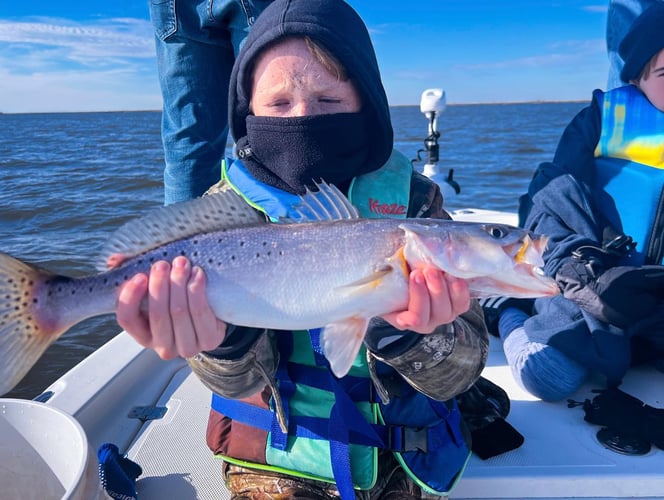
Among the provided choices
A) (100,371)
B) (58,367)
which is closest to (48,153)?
(58,367)

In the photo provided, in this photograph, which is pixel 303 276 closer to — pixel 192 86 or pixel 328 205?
pixel 328 205

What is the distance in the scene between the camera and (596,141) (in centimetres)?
447

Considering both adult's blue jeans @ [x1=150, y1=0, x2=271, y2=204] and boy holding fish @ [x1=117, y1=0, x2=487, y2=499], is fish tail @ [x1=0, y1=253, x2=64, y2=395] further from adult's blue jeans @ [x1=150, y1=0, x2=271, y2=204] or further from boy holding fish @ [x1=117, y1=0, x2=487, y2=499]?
adult's blue jeans @ [x1=150, y1=0, x2=271, y2=204]

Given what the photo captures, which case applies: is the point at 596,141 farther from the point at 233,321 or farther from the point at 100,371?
the point at 100,371

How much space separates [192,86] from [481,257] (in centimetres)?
331

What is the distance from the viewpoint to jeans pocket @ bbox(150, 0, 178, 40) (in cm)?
444

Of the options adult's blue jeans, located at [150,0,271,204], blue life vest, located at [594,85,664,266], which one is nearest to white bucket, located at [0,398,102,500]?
adult's blue jeans, located at [150,0,271,204]

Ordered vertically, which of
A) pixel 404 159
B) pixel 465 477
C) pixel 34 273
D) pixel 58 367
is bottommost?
pixel 58 367

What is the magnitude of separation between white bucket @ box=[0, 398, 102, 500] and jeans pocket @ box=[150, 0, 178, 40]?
3199 millimetres

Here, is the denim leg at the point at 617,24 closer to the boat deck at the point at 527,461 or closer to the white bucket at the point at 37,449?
the boat deck at the point at 527,461

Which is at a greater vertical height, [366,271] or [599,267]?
[366,271]

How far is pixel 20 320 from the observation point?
2.23 metres

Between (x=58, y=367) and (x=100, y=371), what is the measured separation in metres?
4.18

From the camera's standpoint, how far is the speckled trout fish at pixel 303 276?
7.33 ft
